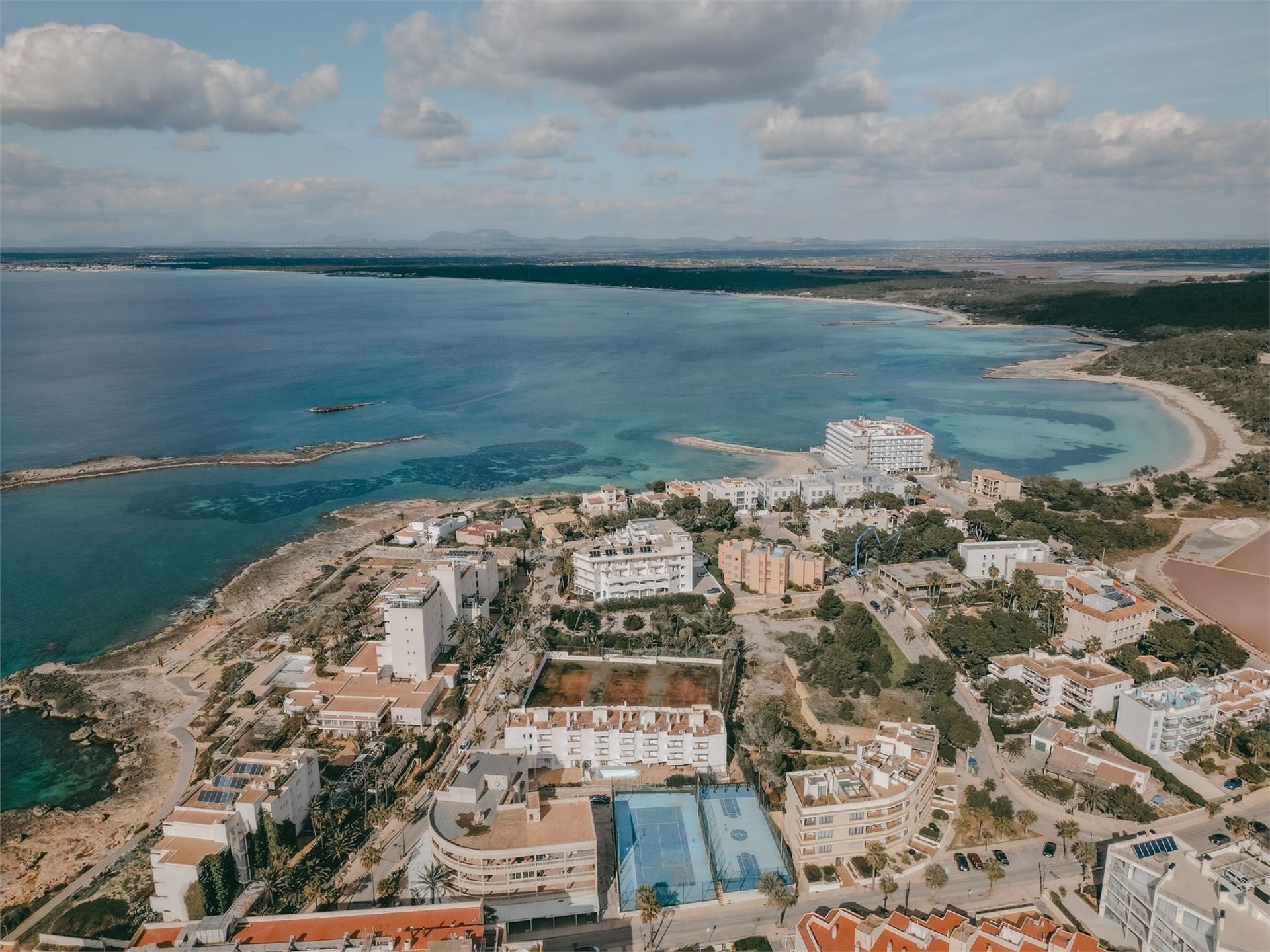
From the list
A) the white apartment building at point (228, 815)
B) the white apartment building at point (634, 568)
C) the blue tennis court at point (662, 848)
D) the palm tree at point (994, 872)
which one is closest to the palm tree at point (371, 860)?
the white apartment building at point (228, 815)

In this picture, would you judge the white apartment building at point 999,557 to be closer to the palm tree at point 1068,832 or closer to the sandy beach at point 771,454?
the palm tree at point 1068,832

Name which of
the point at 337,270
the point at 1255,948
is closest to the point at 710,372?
the point at 1255,948

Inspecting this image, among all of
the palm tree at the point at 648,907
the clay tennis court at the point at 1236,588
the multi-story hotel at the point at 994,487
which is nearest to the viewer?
the palm tree at the point at 648,907

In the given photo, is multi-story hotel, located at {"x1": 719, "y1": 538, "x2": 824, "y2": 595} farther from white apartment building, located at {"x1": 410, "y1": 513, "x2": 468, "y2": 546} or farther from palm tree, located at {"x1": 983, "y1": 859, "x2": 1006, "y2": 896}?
palm tree, located at {"x1": 983, "y1": 859, "x2": 1006, "y2": 896}

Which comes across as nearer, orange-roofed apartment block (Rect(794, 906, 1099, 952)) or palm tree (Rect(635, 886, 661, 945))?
orange-roofed apartment block (Rect(794, 906, 1099, 952))


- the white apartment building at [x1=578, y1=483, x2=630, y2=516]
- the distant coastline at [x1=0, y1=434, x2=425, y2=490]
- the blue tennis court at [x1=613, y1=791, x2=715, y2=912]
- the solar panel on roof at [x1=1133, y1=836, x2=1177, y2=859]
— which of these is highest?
the solar panel on roof at [x1=1133, y1=836, x2=1177, y2=859]

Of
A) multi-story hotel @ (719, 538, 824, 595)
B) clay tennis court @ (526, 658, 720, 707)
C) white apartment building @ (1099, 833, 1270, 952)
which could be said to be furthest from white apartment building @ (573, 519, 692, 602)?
white apartment building @ (1099, 833, 1270, 952)

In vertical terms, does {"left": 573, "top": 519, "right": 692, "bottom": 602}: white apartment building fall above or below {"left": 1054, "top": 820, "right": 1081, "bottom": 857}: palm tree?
above
